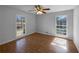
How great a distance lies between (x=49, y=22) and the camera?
595cm

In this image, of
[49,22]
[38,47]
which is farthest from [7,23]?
[49,22]

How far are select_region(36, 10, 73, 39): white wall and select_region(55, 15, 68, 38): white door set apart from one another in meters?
0.23

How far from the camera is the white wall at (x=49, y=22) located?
4.66 m

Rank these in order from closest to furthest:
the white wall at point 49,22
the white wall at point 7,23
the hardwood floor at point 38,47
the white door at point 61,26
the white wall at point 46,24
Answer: the hardwood floor at point 38,47, the white wall at point 7,23, the white wall at point 49,22, the white door at point 61,26, the white wall at point 46,24

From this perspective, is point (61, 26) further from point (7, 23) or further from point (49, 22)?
point (7, 23)

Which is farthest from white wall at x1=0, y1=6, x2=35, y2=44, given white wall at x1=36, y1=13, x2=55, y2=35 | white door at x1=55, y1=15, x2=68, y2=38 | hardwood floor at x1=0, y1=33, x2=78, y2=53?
white door at x1=55, y1=15, x2=68, y2=38

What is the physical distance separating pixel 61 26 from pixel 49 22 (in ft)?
3.40

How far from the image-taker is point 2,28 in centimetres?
366

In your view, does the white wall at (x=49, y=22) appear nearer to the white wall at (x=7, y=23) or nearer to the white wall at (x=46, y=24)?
the white wall at (x=46, y=24)

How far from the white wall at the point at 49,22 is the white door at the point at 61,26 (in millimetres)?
229

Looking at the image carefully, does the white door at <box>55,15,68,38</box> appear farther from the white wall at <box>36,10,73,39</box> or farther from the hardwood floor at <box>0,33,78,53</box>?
the hardwood floor at <box>0,33,78,53</box>

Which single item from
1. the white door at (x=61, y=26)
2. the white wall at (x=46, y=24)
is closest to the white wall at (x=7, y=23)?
the white wall at (x=46, y=24)

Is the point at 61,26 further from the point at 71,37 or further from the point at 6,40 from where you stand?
the point at 6,40
